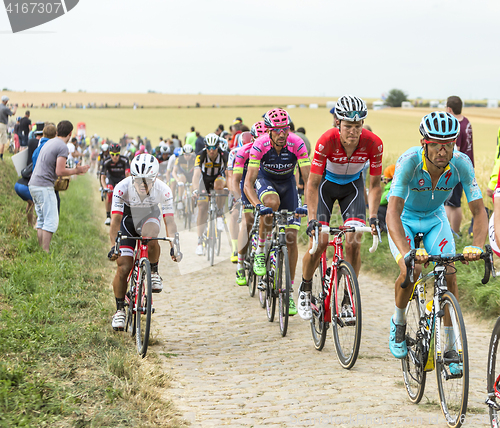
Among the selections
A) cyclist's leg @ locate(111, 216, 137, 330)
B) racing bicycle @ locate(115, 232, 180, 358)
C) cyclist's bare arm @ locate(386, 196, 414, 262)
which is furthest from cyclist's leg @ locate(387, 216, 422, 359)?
cyclist's leg @ locate(111, 216, 137, 330)

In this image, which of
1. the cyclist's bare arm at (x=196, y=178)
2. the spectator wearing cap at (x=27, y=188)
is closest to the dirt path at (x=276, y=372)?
the spectator wearing cap at (x=27, y=188)

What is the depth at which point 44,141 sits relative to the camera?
10961 millimetres

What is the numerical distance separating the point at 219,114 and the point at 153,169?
281 feet

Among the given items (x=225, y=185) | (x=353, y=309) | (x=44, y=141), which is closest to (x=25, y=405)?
(x=353, y=309)

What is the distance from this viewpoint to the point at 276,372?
597cm

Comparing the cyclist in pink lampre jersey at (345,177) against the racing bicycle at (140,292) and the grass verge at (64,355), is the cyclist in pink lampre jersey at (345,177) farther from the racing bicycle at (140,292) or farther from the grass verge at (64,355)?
the grass verge at (64,355)

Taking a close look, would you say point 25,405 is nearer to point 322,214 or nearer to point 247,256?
point 322,214

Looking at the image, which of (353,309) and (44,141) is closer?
(353,309)

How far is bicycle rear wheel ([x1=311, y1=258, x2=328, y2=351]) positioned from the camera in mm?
6350

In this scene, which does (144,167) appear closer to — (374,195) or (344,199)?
(344,199)

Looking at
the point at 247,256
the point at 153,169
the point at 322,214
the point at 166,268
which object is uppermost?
the point at 153,169

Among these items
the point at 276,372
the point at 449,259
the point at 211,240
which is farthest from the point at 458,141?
the point at 449,259

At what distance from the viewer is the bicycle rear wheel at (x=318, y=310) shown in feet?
20.8

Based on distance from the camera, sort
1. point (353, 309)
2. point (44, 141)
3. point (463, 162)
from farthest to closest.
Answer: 1. point (44, 141)
2. point (353, 309)
3. point (463, 162)
